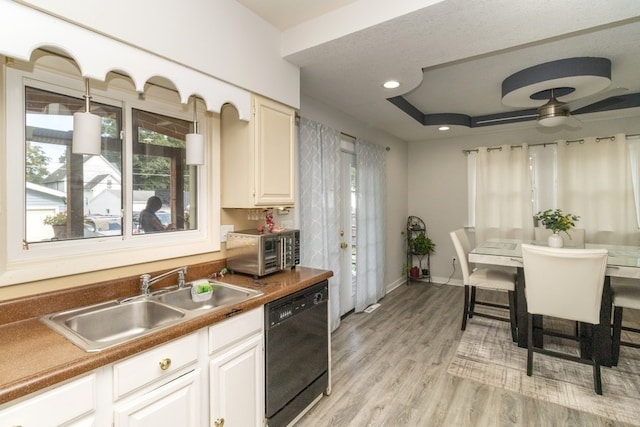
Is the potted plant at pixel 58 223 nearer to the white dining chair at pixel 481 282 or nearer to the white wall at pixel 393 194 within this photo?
the white wall at pixel 393 194

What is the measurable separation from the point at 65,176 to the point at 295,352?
5.23 ft

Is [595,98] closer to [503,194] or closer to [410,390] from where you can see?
[503,194]

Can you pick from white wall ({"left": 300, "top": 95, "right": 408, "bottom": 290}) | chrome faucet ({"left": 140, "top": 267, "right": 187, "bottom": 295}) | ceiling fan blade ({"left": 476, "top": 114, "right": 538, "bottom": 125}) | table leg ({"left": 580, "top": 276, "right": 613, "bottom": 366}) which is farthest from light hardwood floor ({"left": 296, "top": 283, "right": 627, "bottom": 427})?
ceiling fan blade ({"left": 476, "top": 114, "right": 538, "bottom": 125})

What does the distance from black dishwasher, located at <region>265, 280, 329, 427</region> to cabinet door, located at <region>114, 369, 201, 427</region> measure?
17.5 inches

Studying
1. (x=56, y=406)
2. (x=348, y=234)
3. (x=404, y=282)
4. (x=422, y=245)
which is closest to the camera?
(x=56, y=406)

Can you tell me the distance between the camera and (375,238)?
170 inches

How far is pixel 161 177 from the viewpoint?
2.05m

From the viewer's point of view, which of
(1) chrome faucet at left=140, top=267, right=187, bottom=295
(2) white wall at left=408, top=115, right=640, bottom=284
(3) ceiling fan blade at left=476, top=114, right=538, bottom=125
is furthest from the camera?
(2) white wall at left=408, top=115, right=640, bottom=284

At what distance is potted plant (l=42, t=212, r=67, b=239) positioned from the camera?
1567 mm

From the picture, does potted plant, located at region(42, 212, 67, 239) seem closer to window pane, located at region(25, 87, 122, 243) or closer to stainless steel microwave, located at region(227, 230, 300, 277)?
window pane, located at region(25, 87, 122, 243)

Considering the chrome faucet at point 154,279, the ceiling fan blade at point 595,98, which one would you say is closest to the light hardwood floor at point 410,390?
the chrome faucet at point 154,279

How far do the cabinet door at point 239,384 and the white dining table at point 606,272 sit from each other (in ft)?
7.74

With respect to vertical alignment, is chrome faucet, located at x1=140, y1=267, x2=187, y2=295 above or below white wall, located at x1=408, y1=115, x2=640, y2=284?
below

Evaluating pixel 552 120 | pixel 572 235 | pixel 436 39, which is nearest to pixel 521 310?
pixel 572 235
